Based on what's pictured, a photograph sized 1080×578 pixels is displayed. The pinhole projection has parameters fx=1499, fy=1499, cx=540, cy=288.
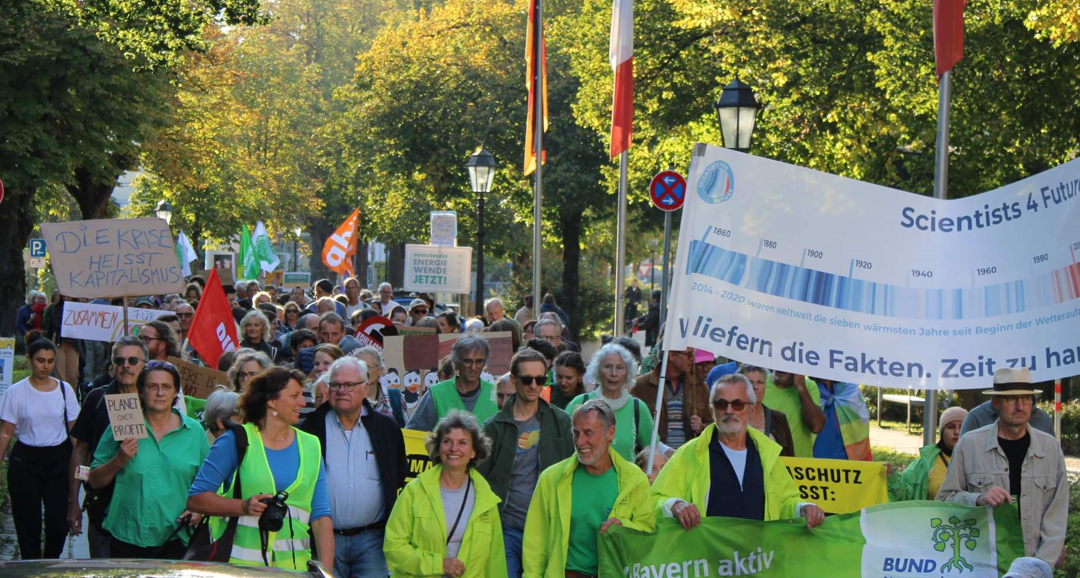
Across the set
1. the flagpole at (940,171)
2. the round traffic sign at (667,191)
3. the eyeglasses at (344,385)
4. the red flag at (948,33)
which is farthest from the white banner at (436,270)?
the eyeglasses at (344,385)

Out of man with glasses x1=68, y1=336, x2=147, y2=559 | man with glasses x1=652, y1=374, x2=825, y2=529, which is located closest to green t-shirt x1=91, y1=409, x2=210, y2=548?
man with glasses x1=68, y1=336, x2=147, y2=559

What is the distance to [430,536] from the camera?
6.90 meters

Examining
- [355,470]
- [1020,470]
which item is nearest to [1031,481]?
[1020,470]

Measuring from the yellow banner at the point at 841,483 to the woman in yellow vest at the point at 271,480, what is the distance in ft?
10.3

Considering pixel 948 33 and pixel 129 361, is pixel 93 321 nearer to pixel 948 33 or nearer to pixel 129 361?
pixel 129 361

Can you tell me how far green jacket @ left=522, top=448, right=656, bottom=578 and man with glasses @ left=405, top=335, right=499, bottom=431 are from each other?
2.08 m

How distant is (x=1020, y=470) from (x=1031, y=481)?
74mm

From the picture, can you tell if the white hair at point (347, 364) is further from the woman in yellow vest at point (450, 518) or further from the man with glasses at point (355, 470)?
the woman in yellow vest at point (450, 518)

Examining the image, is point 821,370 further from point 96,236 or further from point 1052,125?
point 1052,125

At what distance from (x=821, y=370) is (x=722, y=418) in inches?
27.4

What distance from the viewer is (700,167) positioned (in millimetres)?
7473

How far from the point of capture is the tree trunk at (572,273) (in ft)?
134

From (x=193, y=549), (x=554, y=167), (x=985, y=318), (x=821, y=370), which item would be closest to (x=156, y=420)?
(x=193, y=549)

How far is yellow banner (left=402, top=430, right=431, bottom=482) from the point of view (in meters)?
8.98
